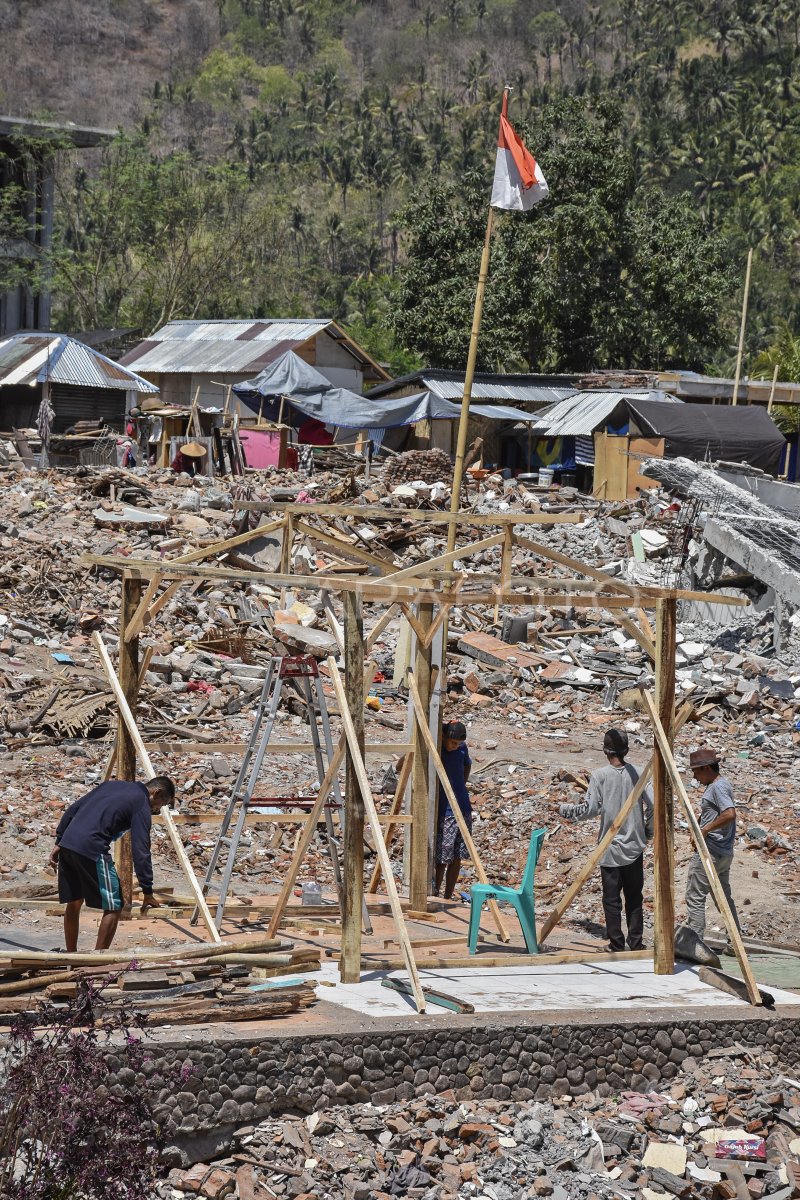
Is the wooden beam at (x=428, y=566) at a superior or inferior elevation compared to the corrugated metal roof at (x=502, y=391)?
inferior

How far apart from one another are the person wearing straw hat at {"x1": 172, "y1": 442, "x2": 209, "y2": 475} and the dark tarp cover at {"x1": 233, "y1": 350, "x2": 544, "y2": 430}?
4.32 metres

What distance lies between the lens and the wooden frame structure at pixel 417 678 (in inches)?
284

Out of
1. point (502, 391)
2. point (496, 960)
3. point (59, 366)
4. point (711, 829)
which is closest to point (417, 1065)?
point (496, 960)

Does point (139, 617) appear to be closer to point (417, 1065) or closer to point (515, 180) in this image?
point (417, 1065)

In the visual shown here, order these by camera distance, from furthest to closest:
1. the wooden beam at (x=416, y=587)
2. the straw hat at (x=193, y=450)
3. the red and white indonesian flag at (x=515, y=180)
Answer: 1. the straw hat at (x=193, y=450)
2. the red and white indonesian flag at (x=515, y=180)
3. the wooden beam at (x=416, y=587)

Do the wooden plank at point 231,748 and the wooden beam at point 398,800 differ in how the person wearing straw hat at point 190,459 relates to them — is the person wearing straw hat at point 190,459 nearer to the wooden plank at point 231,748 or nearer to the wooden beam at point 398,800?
the wooden beam at point 398,800

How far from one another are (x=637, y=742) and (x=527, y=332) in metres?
27.9

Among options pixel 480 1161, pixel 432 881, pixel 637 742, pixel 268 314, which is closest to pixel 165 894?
pixel 432 881

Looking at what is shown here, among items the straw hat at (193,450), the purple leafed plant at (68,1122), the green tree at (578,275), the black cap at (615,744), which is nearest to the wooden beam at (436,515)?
the black cap at (615,744)

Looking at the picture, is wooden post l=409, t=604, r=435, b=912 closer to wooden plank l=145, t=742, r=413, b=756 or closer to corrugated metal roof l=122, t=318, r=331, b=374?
wooden plank l=145, t=742, r=413, b=756

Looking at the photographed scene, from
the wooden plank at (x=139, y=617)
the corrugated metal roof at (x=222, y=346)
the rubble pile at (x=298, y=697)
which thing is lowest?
the rubble pile at (x=298, y=697)

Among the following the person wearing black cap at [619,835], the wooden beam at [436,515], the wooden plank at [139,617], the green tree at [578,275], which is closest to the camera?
the person wearing black cap at [619,835]

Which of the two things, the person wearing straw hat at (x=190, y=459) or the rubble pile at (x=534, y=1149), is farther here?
the person wearing straw hat at (x=190, y=459)

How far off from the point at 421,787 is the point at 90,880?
2635 millimetres
